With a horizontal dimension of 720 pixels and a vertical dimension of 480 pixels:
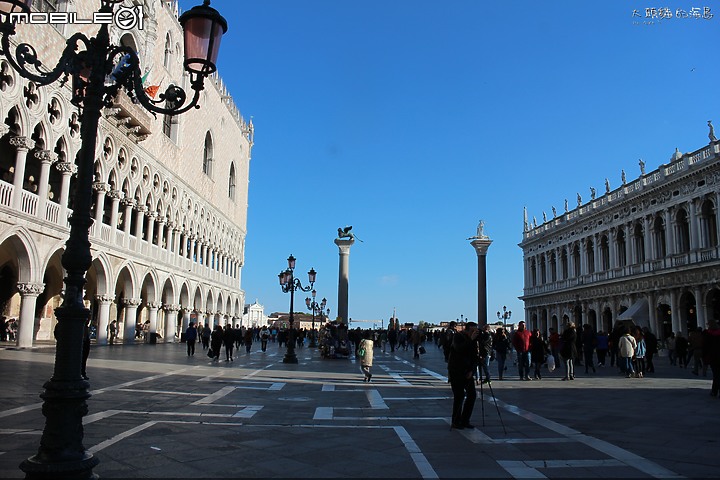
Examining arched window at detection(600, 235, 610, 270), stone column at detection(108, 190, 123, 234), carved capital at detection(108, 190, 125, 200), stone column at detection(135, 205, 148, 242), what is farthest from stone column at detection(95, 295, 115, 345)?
arched window at detection(600, 235, 610, 270)

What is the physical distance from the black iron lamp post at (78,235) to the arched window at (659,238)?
3875cm

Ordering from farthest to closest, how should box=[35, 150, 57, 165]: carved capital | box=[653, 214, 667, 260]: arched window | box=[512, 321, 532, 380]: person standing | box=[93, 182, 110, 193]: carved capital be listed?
box=[653, 214, 667, 260]: arched window, box=[93, 182, 110, 193]: carved capital, box=[35, 150, 57, 165]: carved capital, box=[512, 321, 532, 380]: person standing

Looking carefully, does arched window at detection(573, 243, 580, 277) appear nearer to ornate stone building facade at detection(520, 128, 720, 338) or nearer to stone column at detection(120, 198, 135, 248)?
ornate stone building facade at detection(520, 128, 720, 338)

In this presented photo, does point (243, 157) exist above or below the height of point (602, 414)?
above

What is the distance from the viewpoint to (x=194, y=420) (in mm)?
8102

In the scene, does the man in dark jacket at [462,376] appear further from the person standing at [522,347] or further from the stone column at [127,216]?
the stone column at [127,216]

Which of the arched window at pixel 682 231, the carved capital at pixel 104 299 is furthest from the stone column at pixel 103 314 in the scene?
the arched window at pixel 682 231

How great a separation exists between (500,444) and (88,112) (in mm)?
5449

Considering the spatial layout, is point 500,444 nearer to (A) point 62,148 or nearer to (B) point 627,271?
(A) point 62,148

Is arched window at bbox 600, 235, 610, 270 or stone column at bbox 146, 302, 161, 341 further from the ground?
arched window at bbox 600, 235, 610, 270

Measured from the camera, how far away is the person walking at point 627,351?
16.1m

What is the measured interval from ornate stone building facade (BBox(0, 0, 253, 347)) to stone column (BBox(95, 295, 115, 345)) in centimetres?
5

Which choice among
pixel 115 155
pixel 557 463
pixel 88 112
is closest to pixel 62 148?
pixel 115 155

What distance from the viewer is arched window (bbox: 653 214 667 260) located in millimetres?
38156
